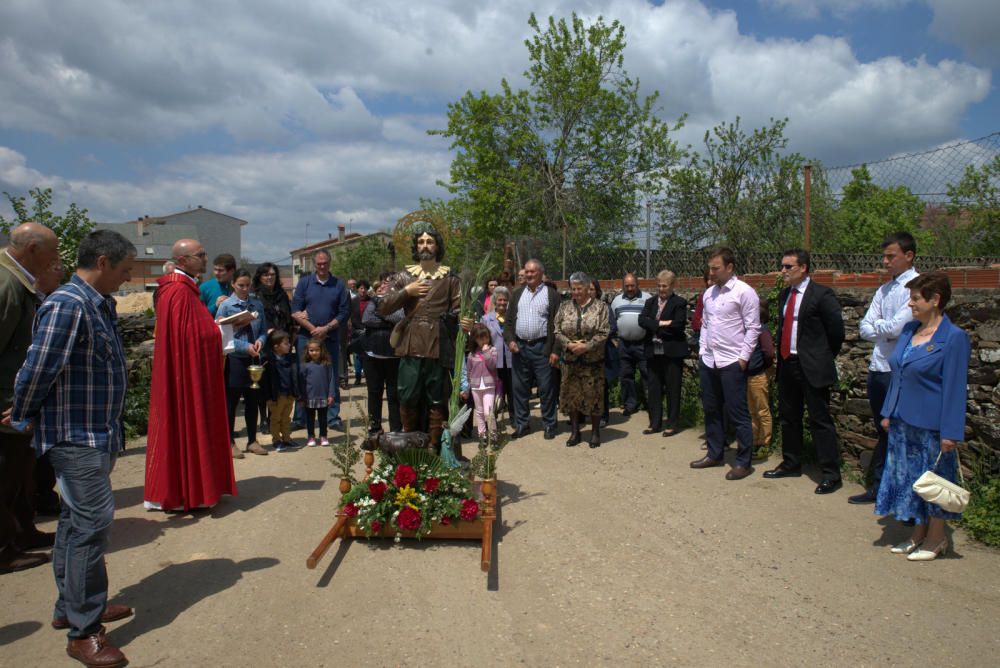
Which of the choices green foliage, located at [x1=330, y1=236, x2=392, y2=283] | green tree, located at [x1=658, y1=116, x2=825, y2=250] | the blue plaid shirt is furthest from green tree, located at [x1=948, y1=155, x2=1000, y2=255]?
green foliage, located at [x1=330, y1=236, x2=392, y2=283]

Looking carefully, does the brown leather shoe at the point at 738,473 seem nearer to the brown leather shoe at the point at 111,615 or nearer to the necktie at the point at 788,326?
the necktie at the point at 788,326

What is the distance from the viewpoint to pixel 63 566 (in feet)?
10.5

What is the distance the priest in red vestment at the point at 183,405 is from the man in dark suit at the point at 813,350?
185 inches

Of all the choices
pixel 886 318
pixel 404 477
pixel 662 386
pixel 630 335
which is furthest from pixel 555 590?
pixel 630 335

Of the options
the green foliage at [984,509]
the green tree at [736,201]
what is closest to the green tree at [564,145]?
the green tree at [736,201]

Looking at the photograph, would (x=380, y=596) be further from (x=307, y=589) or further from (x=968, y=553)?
(x=968, y=553)

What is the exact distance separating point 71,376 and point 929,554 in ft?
16.3

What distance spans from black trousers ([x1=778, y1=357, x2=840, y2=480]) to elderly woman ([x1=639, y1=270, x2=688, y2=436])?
1781mm

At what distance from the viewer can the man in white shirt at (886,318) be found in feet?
16.6

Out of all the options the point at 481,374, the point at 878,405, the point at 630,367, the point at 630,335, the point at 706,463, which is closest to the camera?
the point at 878,405

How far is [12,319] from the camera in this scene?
3990 mm

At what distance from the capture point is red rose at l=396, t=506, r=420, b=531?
438cm

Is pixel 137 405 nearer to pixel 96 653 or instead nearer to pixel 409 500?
pixel 409 500

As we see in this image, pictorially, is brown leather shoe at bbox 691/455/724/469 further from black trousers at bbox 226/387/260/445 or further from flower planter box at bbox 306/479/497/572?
black trousers at bbox 226/387/260/445
